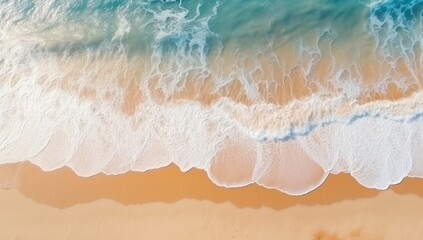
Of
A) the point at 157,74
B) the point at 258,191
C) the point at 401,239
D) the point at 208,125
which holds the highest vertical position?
the point at 157,74

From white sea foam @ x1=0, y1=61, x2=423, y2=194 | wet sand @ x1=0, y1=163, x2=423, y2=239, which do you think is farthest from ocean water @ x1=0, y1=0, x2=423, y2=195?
wet sand @ x1=0, y1=163, x2=423, y2=239

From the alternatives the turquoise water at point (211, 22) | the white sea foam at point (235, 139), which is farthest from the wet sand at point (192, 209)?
the turquoise water at point (211, 22)

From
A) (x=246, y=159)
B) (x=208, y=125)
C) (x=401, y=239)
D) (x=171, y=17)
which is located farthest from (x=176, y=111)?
(x=401, y=239)

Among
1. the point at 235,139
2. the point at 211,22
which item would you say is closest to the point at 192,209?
the point at 235,139

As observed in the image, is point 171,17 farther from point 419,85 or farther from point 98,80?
point 419,85

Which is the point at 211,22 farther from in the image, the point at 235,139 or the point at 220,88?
the point at 235,139

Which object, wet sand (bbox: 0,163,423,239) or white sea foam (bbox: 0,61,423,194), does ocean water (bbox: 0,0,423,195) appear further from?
wet sand (bbox: 0,163,423,239)
